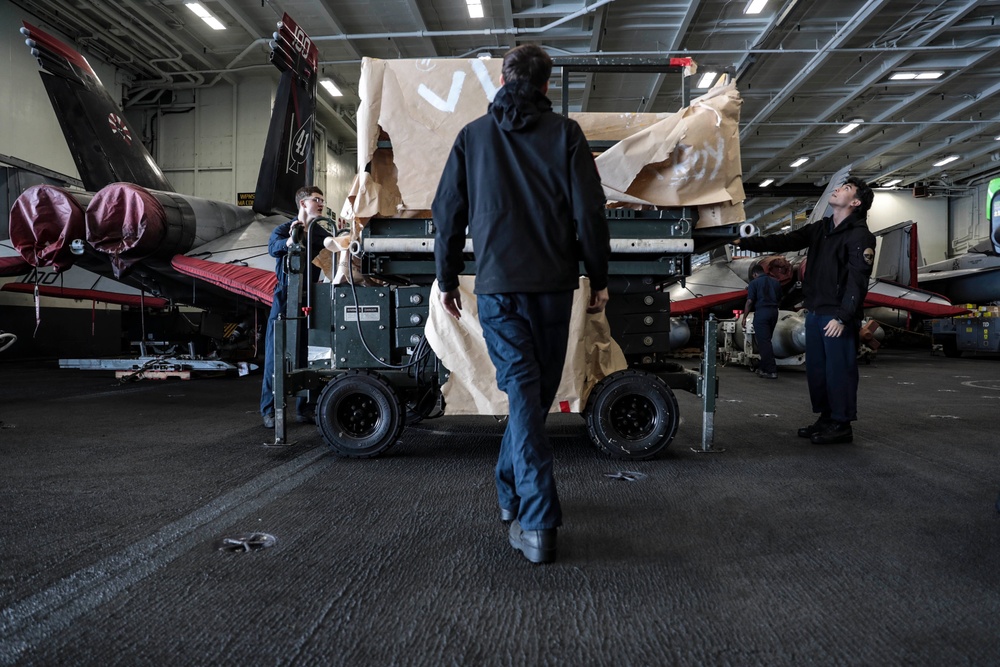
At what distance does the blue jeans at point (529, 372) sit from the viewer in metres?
1.79

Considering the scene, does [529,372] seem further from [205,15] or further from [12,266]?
[205,15]

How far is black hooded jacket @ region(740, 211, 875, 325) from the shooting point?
3512 mm

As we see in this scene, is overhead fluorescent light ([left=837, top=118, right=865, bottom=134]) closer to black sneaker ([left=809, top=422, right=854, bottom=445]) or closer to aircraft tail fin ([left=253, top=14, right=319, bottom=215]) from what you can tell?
aircraft tail fin ([left=253, top=14, right=319, bottom=215])

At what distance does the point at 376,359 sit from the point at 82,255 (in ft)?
18.2

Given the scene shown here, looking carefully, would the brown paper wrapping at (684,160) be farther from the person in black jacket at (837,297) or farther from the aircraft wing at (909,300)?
the aircraft wing at (909,300)

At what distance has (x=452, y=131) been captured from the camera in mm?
2875

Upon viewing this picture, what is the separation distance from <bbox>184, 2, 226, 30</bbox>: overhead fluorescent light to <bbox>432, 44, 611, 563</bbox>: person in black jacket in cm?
1189

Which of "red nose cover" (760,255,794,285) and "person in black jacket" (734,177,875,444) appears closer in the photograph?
"person in black jacket" (734,177,875,444)

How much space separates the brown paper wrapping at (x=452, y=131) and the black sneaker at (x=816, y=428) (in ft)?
5.73

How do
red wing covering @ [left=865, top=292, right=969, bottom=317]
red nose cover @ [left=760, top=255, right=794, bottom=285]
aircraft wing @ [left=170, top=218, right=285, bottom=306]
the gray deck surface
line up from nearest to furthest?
1. the gray deck surface
2. aircraft wing @ [left=170, top=218, right=285, bottom=306]
3. red nose cover @ [left=760, top=255, right=794, bottom=285]
4. red wing covering @ [left=865, top=292, right=969, bottom=317]

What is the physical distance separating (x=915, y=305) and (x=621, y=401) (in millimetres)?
11000

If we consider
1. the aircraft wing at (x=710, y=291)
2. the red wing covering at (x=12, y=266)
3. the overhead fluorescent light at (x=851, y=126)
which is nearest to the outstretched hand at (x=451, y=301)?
the red wing covering at (x=12, y=266)

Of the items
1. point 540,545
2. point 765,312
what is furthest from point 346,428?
point 765,312

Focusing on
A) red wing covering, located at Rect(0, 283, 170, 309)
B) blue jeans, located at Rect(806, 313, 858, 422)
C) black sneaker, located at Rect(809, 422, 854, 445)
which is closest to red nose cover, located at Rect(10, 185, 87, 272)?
red wing covering, located at Rect(0, 283, 170, 309)
